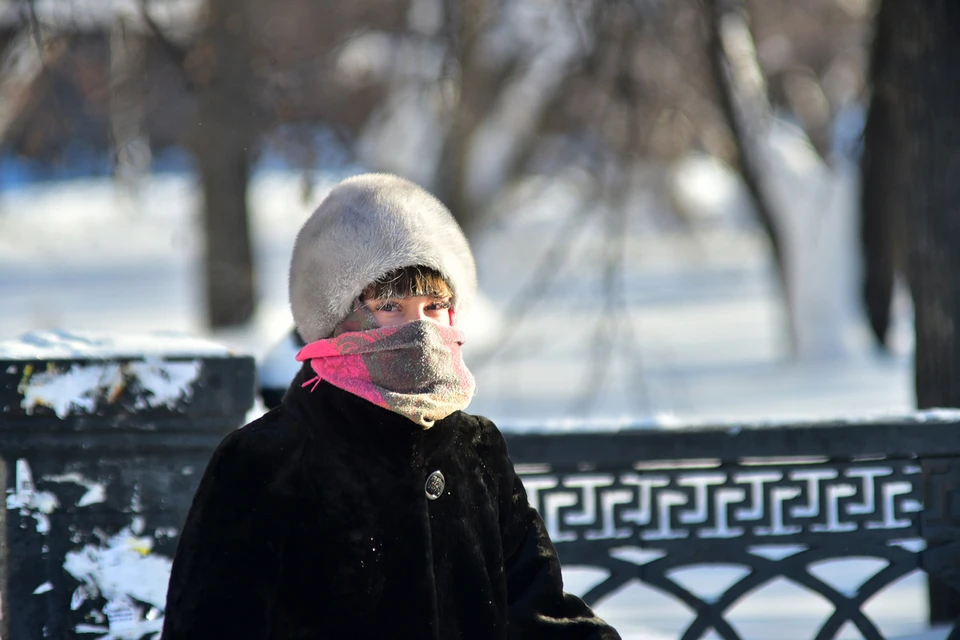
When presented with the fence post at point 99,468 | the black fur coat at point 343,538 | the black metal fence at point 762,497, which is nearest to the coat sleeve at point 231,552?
the black fur coat at point 343,538

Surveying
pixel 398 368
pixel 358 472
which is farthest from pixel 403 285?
pixel 358 472

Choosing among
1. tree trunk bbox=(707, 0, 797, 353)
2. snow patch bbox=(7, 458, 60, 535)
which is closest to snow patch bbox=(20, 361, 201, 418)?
snow patch bbox=(7, 458, 60, 535)

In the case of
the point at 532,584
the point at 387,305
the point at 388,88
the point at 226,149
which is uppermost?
the point at 388,88

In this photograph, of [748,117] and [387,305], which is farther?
[748,117]

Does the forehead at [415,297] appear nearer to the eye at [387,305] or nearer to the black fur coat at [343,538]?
the eye at [387,305]

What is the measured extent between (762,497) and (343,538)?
146cm

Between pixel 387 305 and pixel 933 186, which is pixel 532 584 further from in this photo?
pixel 933 186

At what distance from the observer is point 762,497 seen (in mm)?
2930

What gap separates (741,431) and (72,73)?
7.08 metres

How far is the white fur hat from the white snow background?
0.18 meters

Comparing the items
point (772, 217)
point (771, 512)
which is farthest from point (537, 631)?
point (772, 217)

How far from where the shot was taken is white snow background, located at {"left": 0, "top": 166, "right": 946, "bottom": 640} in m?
3.97

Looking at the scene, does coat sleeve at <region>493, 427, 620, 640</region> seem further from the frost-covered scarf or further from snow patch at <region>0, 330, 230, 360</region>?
snow patch at <region>0, 330, 230, 360</region>

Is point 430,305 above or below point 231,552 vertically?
above
